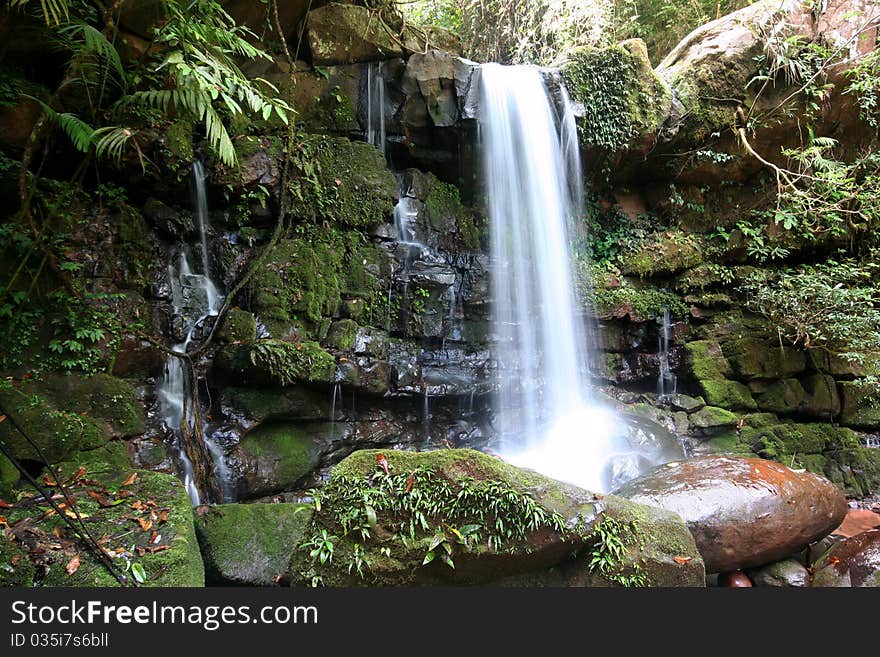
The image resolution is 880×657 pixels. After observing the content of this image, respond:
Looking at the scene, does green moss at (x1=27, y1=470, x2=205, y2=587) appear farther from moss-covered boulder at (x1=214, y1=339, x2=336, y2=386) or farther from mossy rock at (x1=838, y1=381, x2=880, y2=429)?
mossy rock at (x1=838, y1=381, x2=880, y2=429)

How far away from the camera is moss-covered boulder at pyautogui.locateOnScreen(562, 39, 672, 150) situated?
28.4ft

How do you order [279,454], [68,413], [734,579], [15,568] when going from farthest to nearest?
[279,454] → [68,413] → [734,579] → [15,568]

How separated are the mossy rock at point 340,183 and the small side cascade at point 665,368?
540 cm

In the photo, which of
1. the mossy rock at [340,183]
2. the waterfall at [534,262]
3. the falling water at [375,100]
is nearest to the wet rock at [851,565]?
the waterfall at [534,262]

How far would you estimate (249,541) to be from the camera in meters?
3.85

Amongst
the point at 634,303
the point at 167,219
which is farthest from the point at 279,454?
the point at 634,303

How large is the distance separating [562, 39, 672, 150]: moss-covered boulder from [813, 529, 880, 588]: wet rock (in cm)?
Answer: 675

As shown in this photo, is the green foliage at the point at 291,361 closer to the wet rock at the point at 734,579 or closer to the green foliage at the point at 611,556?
the green foliage at the point at 611,556

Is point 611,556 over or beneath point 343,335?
beneath

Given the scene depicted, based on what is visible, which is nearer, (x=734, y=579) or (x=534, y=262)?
(x=734, y=579)

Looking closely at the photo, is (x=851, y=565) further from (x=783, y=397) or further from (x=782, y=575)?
(x=783, y=397)

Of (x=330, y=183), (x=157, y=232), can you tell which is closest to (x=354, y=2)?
(x=330, y=183)

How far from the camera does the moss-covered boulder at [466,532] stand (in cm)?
288

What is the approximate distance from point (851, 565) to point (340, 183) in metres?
7.41
